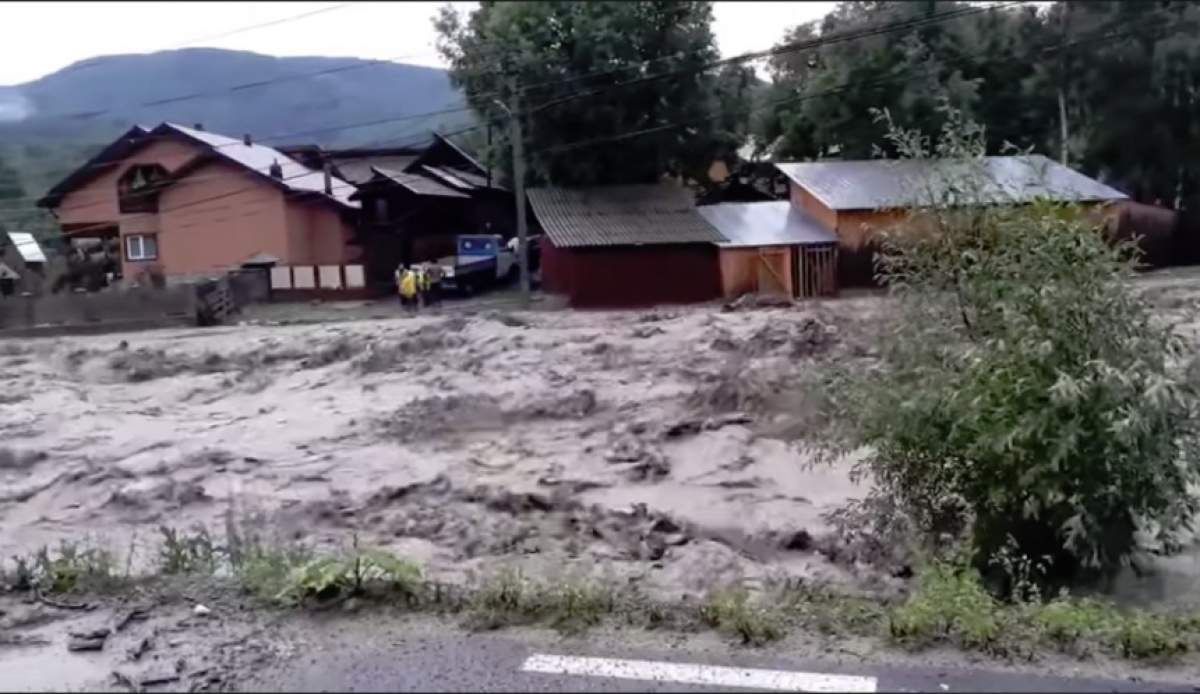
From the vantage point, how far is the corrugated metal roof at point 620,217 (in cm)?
1962

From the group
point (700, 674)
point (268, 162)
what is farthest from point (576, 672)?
point (268, 162)

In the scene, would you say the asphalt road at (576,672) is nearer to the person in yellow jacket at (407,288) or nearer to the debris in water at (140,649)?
the debris in water at (140,649)

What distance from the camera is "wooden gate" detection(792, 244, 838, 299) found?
63.8 feet

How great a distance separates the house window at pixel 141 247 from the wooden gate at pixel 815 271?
10.4 meters

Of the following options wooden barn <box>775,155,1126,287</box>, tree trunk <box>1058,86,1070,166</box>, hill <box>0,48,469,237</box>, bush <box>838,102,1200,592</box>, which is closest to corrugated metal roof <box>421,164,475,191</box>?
wooden barn <box>775,155,1126,287</box>

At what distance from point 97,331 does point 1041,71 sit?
15.8 meters

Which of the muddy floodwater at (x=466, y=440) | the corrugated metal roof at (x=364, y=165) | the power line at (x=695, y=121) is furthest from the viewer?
the power line at (x=695, y=121)

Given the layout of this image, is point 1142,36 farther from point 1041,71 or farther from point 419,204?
point 419,204

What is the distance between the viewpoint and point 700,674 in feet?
8.79

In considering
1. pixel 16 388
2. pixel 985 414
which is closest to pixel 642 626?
pixel 985 414

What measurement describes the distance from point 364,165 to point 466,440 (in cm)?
561

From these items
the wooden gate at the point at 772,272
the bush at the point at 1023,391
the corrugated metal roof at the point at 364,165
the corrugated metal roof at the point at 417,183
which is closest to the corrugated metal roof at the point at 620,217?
the wooden gate at the point at 772,272

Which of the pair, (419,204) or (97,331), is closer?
(97,331)

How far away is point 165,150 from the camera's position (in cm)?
1082
